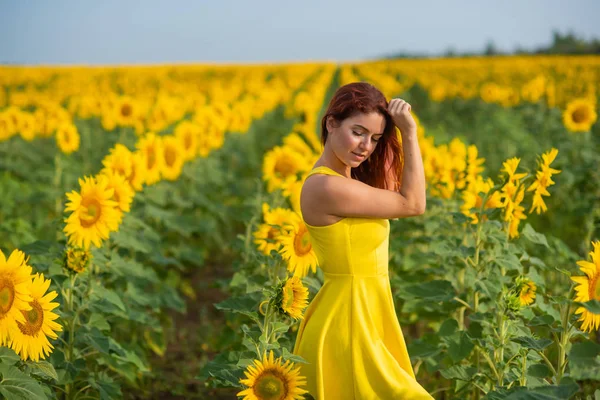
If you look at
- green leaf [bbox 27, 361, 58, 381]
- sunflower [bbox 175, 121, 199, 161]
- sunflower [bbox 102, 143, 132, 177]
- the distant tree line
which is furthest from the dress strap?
the distant tree line

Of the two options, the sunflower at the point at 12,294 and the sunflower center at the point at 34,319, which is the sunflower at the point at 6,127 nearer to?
the sunflower center at the point at 34,319

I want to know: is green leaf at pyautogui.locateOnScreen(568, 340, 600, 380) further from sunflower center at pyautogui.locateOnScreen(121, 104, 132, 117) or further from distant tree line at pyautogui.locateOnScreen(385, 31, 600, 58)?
distant tree line at pyautogui.locateOnScreen(385, 31, 600, 58)

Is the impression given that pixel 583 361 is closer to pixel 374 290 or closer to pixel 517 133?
pixel 374 290

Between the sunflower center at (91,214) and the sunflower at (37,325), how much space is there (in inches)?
34.9

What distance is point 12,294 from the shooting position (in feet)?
7.93

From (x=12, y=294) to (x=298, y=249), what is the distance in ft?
3.58

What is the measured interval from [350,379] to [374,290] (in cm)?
30

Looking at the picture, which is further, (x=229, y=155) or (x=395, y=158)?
(x=229, y=155)

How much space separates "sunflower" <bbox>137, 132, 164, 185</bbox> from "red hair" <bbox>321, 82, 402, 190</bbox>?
246 cm

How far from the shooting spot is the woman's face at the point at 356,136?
259 cm

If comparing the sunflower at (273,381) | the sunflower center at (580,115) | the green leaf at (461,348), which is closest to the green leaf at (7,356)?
the sunflower at (273,381)

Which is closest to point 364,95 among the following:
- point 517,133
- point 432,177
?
point 432,177

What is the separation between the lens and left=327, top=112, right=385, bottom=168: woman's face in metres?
2.59

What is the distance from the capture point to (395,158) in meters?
2.76
